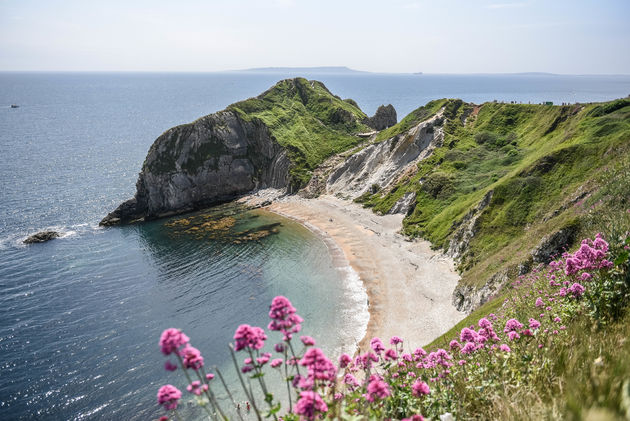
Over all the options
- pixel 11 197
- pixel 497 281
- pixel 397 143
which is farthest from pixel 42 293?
pixel 397 143

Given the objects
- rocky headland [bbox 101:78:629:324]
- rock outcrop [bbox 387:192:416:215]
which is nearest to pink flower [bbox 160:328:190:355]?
rocky headland [bbox 101:78:629:324]

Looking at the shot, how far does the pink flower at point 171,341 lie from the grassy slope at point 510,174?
109ft

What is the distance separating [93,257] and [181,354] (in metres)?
67.7

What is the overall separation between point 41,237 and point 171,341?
78783 millimetres

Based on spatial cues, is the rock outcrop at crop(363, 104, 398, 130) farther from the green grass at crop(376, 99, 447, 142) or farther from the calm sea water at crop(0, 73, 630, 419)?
the calm sea water at crop(0, 73, 630, 419)

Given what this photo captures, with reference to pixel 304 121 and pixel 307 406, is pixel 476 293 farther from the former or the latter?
pixel 304 121

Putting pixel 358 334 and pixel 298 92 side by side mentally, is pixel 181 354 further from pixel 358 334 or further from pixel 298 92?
pixel 298 92

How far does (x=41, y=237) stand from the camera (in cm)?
6756

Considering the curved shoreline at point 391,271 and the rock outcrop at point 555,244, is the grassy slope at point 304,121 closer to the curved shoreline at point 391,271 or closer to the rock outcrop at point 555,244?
the curved shoreline at point 391,271

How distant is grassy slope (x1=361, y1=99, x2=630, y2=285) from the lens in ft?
132

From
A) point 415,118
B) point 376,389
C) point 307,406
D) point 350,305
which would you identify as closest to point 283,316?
point 307,406

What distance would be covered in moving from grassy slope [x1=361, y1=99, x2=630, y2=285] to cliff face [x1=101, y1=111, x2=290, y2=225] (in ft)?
119

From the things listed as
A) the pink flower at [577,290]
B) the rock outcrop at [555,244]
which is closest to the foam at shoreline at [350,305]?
the rock outcrop at [555,244]

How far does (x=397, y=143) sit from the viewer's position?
302ft
